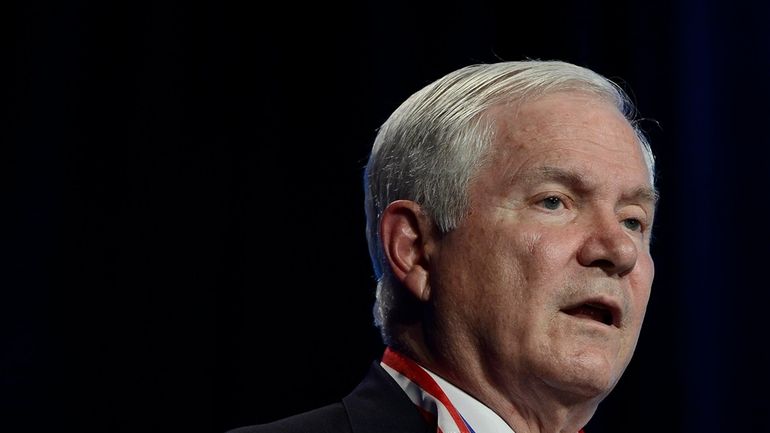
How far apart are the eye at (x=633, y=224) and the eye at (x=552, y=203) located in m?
0.17

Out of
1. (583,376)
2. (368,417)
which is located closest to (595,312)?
(583,376)

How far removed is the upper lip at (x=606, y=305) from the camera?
181 cm

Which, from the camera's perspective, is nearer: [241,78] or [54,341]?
[54,341]

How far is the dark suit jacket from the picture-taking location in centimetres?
182

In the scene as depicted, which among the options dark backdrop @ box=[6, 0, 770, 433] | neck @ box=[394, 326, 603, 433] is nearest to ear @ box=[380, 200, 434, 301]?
neck @ box=[394, 326, 603, 433]

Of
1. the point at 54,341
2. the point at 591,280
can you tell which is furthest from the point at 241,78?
the point at 591,280

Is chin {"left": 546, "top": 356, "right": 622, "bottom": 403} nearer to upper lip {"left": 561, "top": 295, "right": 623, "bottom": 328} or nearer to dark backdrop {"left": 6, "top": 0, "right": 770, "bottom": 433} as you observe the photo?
upper lip {"left": 561, "top": 295, "right": 623, "bottom": 328}

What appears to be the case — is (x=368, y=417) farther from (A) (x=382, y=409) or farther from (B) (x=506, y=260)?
(B) (x=506, y=260)

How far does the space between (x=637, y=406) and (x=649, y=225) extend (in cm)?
153

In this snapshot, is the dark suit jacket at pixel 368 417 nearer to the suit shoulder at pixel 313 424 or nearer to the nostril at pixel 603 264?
the suit shoulder at pixel 313 424

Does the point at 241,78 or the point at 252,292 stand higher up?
the point at 241,78

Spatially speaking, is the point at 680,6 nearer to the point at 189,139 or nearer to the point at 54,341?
the point at 189,139

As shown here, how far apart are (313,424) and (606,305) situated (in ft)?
1.91

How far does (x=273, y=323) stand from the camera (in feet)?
10.5
